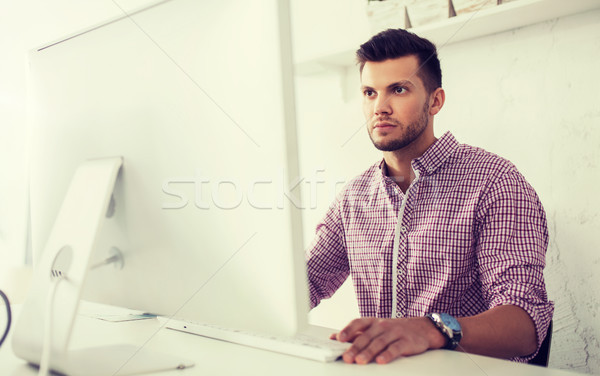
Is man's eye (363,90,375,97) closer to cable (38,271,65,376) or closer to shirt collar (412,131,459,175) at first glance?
shirt collar (412,131,459,175)

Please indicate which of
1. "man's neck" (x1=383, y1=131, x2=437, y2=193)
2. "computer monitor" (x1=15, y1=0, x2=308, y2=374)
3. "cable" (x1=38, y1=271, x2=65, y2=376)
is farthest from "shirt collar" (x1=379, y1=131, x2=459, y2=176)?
"cable" (x1=38, y1=271, x2=65, y2=376)

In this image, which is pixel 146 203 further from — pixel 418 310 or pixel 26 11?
pixel 26 11

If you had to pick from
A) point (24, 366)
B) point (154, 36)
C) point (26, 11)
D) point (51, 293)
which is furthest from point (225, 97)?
point (26, 11)

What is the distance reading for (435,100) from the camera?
1.46m

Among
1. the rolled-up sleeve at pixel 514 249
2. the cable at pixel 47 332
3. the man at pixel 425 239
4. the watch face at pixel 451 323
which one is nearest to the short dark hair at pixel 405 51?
the man at pixel 425 239

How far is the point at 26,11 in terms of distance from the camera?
2443mm

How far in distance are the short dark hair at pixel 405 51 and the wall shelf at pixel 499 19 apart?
8cm

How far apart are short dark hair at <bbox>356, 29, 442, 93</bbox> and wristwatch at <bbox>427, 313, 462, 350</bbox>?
854 mm

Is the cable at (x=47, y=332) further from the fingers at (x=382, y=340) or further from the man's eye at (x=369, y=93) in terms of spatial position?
the man's eye at (x=369, y=93)

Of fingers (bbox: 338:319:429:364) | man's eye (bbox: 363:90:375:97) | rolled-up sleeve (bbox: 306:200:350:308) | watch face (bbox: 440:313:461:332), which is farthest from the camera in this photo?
man's eye (bbox: 363:90:375:97)

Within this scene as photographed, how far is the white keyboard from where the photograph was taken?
63 centimetres

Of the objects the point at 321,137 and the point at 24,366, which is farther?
the point at 321,137

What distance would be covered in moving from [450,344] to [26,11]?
2650mm

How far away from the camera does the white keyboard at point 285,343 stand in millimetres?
626
